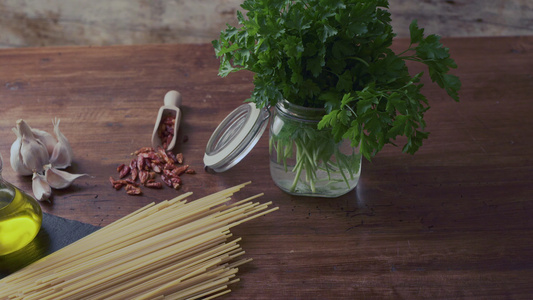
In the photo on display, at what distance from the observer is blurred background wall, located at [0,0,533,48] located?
304 centimetres

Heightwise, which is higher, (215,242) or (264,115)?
(264,115)

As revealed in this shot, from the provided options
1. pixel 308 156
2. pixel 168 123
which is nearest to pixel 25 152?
pixel 168 123

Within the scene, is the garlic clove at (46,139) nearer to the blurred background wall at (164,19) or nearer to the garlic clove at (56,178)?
the garlic clove at (56,178)

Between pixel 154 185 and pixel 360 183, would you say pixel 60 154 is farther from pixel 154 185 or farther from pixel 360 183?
pixel 360 183

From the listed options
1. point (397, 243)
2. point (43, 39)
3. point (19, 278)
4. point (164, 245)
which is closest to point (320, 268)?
point (397, 243)

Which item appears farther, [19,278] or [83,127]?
[83,127]

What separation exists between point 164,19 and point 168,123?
1.97 meters

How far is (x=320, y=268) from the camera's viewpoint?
90 cm

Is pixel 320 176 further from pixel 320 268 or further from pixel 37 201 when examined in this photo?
pixel 37 201

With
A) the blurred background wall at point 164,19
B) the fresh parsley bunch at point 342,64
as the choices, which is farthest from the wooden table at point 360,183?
the blurred background wall at point 164,19

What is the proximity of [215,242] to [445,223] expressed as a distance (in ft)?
1.45

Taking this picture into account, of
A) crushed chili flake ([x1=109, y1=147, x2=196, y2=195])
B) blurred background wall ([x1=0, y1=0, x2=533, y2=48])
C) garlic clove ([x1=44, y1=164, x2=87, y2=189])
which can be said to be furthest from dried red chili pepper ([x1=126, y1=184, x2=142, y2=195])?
blurred background wall ([x1=0, y1=0, x2=533, y2=48])

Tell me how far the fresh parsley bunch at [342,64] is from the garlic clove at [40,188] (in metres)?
0.48

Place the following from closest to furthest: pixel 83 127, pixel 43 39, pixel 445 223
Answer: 1. pixel 445 223
2. pixel 83 127
3. pixel 43 39
